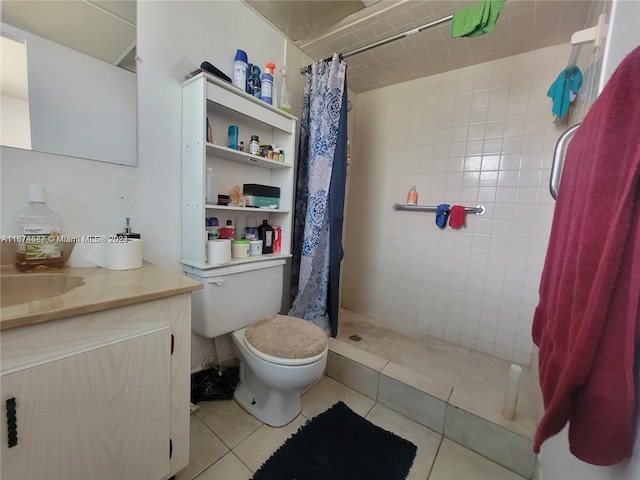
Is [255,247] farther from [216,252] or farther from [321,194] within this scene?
[321,194]

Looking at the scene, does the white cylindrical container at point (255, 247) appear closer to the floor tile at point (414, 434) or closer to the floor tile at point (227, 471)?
the floor tile at point (227, 471)

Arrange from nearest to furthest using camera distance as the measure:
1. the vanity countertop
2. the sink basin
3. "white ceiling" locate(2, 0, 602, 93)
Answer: the vanity countertop, the sink basin, "white ceiling" locate(2, 0, 602, 93)

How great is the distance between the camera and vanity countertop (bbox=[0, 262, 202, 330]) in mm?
553

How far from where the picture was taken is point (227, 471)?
1.00 meters

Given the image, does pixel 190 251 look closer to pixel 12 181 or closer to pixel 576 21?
pixel 12 181

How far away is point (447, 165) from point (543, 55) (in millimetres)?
787

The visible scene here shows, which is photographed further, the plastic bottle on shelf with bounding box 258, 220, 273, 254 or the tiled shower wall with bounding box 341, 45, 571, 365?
the tiled shower wall with bounding box 341, 45, 571, 365

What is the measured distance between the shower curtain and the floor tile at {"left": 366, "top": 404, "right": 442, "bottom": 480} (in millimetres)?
539

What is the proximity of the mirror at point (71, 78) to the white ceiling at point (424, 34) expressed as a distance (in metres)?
0.80

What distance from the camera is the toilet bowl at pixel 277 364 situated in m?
1.07

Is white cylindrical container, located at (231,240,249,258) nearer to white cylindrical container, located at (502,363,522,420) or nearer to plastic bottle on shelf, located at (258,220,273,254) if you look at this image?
plastic bottle on shelf, located at (258,220,273,254)

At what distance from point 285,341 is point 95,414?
0.64 metres

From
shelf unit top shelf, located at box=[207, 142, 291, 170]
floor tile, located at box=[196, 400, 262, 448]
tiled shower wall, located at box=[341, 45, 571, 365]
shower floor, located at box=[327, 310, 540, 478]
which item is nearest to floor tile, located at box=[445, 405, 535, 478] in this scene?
shower floor, located at box=[327, 310, 540, 478]

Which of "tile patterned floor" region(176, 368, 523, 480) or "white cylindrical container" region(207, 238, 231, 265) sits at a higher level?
"white cylindrical container" region(207, 238, 231, 265)
